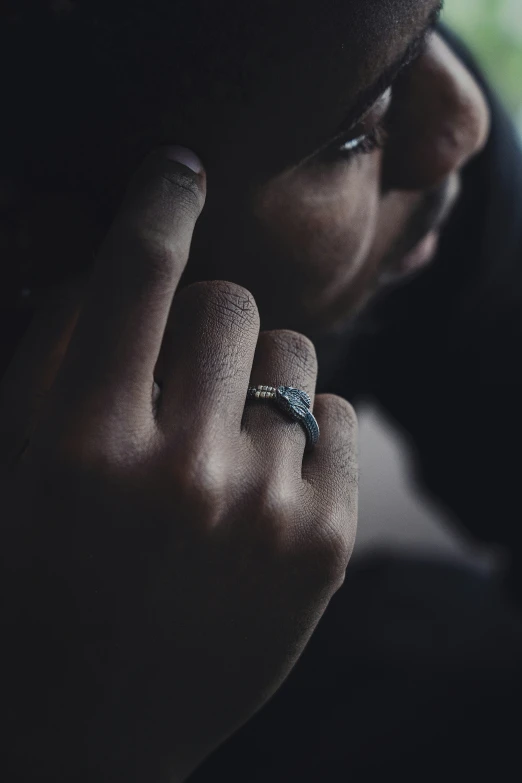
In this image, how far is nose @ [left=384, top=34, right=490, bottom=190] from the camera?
711mm

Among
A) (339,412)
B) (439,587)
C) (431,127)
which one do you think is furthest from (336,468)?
(439,587)

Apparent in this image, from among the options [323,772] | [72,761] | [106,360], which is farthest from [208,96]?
[323,772]

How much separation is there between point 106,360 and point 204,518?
125mm

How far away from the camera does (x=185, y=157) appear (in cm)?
53

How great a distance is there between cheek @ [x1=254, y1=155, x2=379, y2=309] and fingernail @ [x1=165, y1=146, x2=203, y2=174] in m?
0.06

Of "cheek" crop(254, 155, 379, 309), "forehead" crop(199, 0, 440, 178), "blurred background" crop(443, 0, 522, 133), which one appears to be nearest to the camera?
"forehead" crop(199, 0, 440, 178)

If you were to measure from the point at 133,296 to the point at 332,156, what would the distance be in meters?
0.22

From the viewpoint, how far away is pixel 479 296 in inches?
46.0

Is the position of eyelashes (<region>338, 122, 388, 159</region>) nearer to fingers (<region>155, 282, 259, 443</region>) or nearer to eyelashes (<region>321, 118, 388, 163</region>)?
eyelashes (<region>321, 118, 388, 163</region>)

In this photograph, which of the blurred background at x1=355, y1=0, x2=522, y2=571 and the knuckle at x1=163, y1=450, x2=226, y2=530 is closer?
the knuckle at x1=163, y1=450, x2=226, y2=530

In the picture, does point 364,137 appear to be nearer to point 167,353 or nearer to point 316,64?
point 316,64

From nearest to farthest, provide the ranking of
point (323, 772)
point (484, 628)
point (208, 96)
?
point (208, 96) → point (323, 772) → point (484, 628)

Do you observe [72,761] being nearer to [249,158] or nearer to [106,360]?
[106,360]

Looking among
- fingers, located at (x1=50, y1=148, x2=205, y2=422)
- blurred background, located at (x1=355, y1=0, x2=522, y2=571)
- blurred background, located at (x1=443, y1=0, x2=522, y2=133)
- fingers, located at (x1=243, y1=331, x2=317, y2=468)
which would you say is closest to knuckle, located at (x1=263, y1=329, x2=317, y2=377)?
fingers, located at (x1=243, y1=331, x2=317, y2=468)
